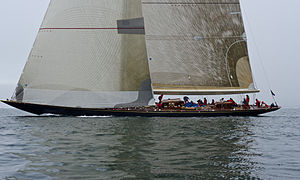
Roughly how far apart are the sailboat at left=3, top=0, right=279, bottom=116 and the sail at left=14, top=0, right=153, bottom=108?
7cm

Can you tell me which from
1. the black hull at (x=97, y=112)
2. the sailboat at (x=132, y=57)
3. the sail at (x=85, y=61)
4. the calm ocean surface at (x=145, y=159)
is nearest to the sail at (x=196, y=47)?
the sailboat at (x=132, y=57)

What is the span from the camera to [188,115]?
23.2 meters

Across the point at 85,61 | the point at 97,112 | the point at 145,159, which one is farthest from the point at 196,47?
the point at 145,159

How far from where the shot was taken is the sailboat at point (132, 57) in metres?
21.9

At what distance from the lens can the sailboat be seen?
21.9 m

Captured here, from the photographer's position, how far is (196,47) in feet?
81.5

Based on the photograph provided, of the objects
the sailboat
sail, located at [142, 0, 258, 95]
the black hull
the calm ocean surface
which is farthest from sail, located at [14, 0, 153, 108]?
the calm ocean surface

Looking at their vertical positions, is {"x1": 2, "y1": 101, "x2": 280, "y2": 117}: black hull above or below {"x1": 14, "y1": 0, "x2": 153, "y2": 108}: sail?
below

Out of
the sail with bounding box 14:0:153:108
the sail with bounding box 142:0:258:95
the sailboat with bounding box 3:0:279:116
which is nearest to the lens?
the sail with bounding box 14:0:153:108

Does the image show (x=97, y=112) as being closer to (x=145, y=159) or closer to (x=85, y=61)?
(x=85, y=61)

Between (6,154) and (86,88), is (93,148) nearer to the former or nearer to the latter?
(6,154)

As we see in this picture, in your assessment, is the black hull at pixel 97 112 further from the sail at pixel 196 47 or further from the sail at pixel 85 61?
the sail at pixel 196 47

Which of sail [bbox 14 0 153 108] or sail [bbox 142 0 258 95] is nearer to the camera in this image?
sail [bbox 14 0 153 108]

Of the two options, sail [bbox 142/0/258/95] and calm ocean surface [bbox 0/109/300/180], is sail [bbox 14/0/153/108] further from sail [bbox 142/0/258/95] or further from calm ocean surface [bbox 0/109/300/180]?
calm ocean surface [bbox 0/109/300/180]
